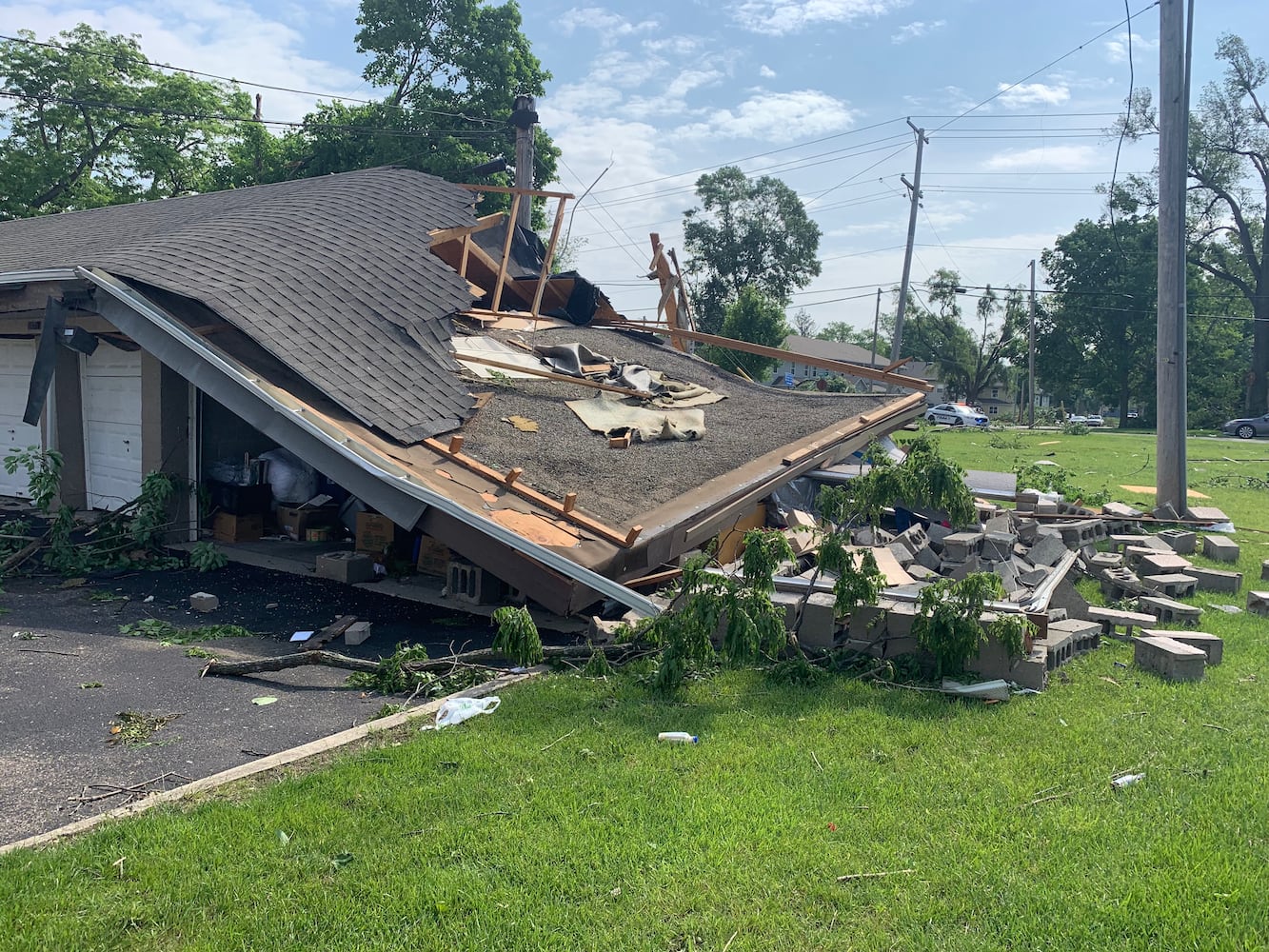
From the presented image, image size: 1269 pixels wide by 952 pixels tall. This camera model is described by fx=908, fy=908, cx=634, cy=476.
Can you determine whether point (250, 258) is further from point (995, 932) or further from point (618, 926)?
point (995, 932)

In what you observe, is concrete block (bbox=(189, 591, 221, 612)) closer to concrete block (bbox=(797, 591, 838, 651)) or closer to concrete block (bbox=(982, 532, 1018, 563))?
concrete block (bbox=(797, 591, 838, 651))

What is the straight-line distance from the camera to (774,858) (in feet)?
11.6

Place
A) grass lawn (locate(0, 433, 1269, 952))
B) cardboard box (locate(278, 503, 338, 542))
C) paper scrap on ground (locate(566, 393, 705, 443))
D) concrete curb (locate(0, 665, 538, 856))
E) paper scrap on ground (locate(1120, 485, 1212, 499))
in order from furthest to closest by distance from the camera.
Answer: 1. paper scrap on ground (locate(1120, 485, 1212, 499))
2. cardboard box (locate(278, 503, 338, 542))
3. paper scrap on ground (locate(566, 393, 705, 443))
4. concrete curb (locate(0, 665, 538, 856))
5. grass lawn (locate(0, 433, 1269, 952))

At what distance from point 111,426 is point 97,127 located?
26.5 m

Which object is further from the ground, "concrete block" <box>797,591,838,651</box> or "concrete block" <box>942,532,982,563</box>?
"concrete block" <box>942,532,982,563</box>

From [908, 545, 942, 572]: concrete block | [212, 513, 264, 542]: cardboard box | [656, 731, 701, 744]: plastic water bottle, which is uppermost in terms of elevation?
[212, 513, 264, 542]: cardboard box

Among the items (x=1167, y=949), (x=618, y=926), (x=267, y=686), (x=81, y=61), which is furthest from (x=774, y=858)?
(x=81, y=61)

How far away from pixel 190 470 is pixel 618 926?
8.91 m

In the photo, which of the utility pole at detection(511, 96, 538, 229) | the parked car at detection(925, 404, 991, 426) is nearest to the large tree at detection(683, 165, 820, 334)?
the parked car at detection(925, 404, 991, 426)

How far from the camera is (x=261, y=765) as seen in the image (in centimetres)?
439

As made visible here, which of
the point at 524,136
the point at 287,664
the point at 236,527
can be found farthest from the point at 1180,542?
the point at 524,136

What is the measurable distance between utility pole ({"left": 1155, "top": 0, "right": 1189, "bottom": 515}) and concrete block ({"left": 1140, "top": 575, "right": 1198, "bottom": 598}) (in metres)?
4.64

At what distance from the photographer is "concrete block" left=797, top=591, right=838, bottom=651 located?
6.23 m

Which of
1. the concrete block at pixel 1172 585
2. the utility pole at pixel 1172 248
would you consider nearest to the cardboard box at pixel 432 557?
the concrete block at pixel 1172 585
